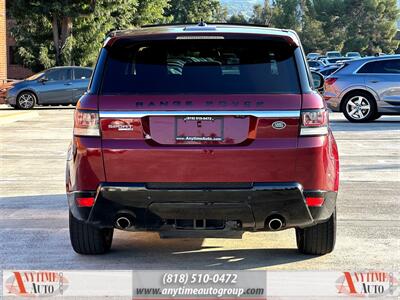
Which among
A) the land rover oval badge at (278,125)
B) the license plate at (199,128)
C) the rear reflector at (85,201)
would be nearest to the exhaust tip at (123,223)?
the rear reflector at (85,201)

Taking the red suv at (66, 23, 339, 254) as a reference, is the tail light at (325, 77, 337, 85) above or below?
below

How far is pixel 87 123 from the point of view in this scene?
568 centimetres

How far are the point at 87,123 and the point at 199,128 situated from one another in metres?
0.86

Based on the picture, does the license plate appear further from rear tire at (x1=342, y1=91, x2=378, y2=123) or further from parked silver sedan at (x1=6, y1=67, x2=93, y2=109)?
parked silver sedan at (x1=6, y1=67, x2=93, y2=109)

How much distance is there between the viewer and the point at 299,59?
230 inches

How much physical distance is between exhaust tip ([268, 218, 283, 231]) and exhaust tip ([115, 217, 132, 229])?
105 cm

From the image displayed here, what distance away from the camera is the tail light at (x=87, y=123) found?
5641 millimetres

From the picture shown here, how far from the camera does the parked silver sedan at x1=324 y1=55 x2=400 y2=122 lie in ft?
62.2

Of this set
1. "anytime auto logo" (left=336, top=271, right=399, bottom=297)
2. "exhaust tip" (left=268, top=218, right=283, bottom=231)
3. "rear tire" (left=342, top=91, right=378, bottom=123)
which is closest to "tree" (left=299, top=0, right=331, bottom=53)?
"rear tire" (left=342, top=91, right=378, bottom=123)

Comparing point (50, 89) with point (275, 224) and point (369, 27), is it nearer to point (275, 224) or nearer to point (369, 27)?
point (275, 224)

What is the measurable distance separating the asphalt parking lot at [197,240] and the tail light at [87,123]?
1146mm

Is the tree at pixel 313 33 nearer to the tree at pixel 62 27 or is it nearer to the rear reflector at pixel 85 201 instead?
the tree at pixel 62 27

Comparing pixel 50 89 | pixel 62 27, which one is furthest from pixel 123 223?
pixel 62 27

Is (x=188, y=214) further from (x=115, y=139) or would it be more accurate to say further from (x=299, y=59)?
(x=299, y=59)
